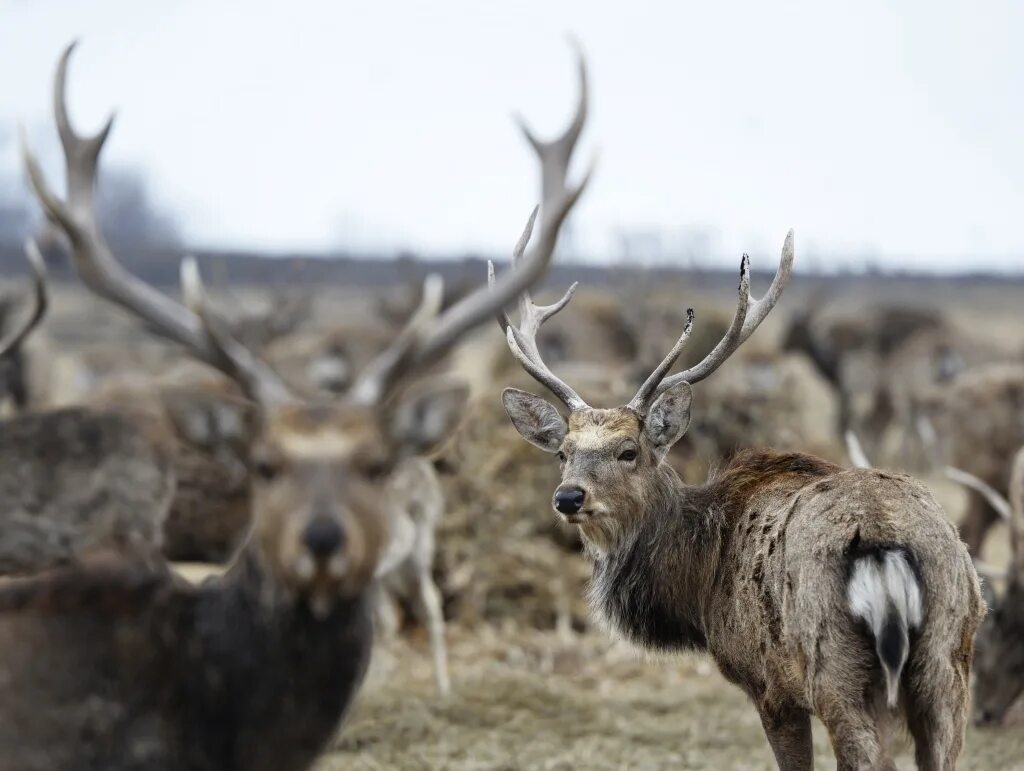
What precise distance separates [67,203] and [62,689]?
1409 millimetres

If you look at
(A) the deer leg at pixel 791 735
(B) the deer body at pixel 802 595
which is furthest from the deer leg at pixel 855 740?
(A) the deer leg at pixel 791 735

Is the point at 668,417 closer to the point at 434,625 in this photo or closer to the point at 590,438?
the point at 590,438

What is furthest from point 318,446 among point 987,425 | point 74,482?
point 987,425

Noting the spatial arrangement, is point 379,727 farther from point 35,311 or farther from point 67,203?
point 67,203

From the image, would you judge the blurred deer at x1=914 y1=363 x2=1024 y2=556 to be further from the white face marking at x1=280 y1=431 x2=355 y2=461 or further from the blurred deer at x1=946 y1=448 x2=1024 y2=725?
the white face marking at x1=280 y1=431 x2=355 y2=461

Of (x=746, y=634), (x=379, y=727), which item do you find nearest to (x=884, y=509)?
(x=746, y=634)

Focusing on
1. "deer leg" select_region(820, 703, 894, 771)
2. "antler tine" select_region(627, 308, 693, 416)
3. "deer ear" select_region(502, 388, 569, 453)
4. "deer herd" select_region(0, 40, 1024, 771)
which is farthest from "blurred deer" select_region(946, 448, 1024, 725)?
"deer leg" select_region(820, 703, 894, 771)

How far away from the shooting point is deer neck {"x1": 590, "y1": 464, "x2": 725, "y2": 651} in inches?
206

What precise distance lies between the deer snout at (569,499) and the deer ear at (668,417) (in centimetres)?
51

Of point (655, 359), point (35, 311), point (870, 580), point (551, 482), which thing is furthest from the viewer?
point (655, 359)

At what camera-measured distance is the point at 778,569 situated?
181 inches

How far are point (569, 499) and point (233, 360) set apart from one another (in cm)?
178

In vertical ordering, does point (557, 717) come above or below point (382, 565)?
below

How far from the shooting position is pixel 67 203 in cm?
387
